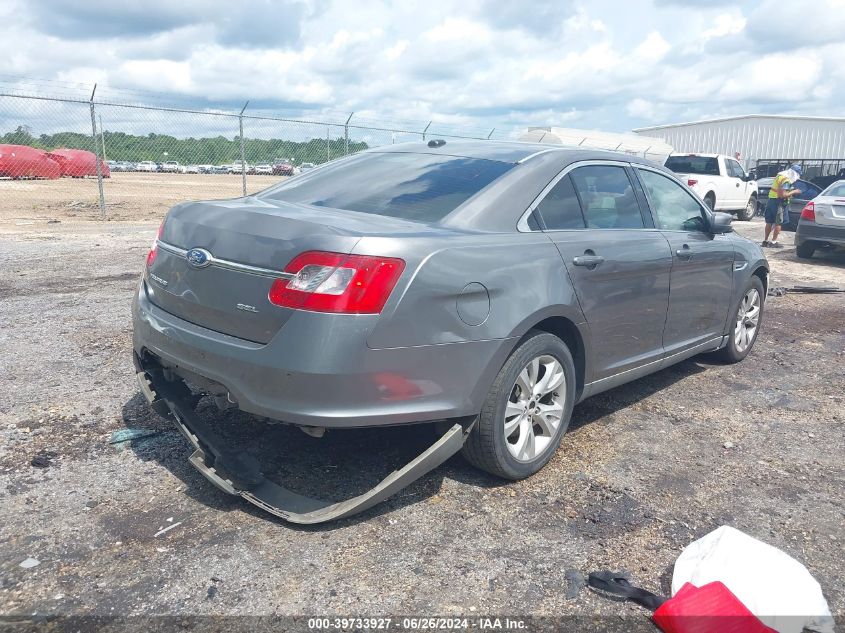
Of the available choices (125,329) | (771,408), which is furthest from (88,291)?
(771,408)

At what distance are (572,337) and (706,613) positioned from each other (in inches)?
62.9

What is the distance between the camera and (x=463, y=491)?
10.6 ft

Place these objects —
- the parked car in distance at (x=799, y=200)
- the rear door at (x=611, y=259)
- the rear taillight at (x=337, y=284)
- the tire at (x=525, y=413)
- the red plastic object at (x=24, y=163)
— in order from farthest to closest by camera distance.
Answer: the red plastic object at (x=24, y=163)
the parked car in distance at (x=799, y=200)
the rear door at (x=611, y=259)
the tire at (x=525, y=413)
the rear taillight at (x=337, y=284)

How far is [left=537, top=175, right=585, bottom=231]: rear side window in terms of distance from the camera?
11.5 ft

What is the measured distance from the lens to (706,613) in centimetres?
224

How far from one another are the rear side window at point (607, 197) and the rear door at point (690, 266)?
25 cm

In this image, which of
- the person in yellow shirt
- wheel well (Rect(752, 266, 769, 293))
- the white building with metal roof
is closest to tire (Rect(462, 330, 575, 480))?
wheel well (Rect(752, 266, 769, 293))

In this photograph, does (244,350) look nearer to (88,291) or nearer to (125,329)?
(125,329)

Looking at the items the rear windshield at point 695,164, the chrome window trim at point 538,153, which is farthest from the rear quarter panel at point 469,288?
the rear windshield at point 695,164

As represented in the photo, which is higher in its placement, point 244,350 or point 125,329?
point 244,350

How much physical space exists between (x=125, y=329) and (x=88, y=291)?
5.92ft

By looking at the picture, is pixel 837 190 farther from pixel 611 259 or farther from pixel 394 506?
pixel 394 506

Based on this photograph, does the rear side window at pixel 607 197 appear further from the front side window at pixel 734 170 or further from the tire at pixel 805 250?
the front side window at pixel 734 170

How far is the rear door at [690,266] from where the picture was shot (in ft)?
14.3
